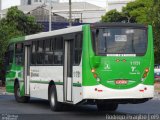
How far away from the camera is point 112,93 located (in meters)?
18.6

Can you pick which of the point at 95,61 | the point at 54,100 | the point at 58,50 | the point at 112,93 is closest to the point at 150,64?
the point at 112,93

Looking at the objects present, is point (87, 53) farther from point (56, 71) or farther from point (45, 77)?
point (45, 77)

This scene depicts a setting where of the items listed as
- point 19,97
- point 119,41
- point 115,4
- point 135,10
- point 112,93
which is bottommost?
→ point 19,97

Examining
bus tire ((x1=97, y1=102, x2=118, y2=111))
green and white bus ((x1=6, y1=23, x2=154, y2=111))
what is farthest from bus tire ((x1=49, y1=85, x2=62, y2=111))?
bus tire ((x1=97, y1=102, x2=118, y2=111))

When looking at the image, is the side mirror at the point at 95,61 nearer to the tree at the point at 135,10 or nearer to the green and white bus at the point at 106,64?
the green and white bus at the point at 106,64

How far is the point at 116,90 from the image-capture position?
61.3ft

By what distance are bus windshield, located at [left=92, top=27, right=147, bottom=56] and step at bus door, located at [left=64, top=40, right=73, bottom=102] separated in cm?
159

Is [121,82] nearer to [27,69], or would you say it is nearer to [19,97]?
[27,69]

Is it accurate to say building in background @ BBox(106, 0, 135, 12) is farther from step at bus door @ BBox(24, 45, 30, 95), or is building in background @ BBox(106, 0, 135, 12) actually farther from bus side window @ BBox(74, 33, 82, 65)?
bus side window @ BBox(74, 33, 82, 65)

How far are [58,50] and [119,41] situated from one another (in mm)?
3040

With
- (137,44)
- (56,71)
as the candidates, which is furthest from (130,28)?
(56,71)

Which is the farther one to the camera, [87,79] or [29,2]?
[29,2]

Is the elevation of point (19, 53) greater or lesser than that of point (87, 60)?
greater

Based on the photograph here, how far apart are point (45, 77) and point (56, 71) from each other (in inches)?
53.7
